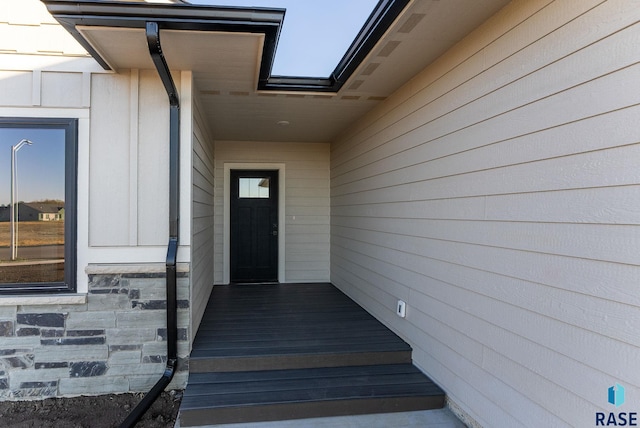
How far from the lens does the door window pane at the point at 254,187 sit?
20.5 ft

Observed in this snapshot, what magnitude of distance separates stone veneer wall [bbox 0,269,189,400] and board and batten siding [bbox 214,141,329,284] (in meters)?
3.05

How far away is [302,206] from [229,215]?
1.17m

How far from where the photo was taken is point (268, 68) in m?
3.00

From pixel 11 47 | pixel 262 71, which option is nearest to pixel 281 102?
pixel 262 71

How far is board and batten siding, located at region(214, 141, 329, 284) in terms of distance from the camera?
607 cm

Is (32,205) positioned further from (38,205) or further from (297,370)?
(297,370)

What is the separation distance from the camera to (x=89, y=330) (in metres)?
2.95

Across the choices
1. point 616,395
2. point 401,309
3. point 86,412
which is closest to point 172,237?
point 86,412

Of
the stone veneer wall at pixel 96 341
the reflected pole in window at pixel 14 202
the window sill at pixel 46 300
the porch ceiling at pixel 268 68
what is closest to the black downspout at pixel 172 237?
the stone veneer wall at pixel 96 341

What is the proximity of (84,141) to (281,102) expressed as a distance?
71.3 inches

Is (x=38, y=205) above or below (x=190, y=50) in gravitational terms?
below

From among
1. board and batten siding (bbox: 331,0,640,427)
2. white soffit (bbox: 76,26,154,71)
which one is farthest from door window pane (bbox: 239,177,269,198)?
board and batten siding (bbox: 331,0,640,427)

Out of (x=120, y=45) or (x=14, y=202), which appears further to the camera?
(x=14, y=202)

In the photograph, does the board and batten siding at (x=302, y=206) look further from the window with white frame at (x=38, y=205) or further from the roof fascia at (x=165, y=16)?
the roof fascia at (x=165, y=16)
